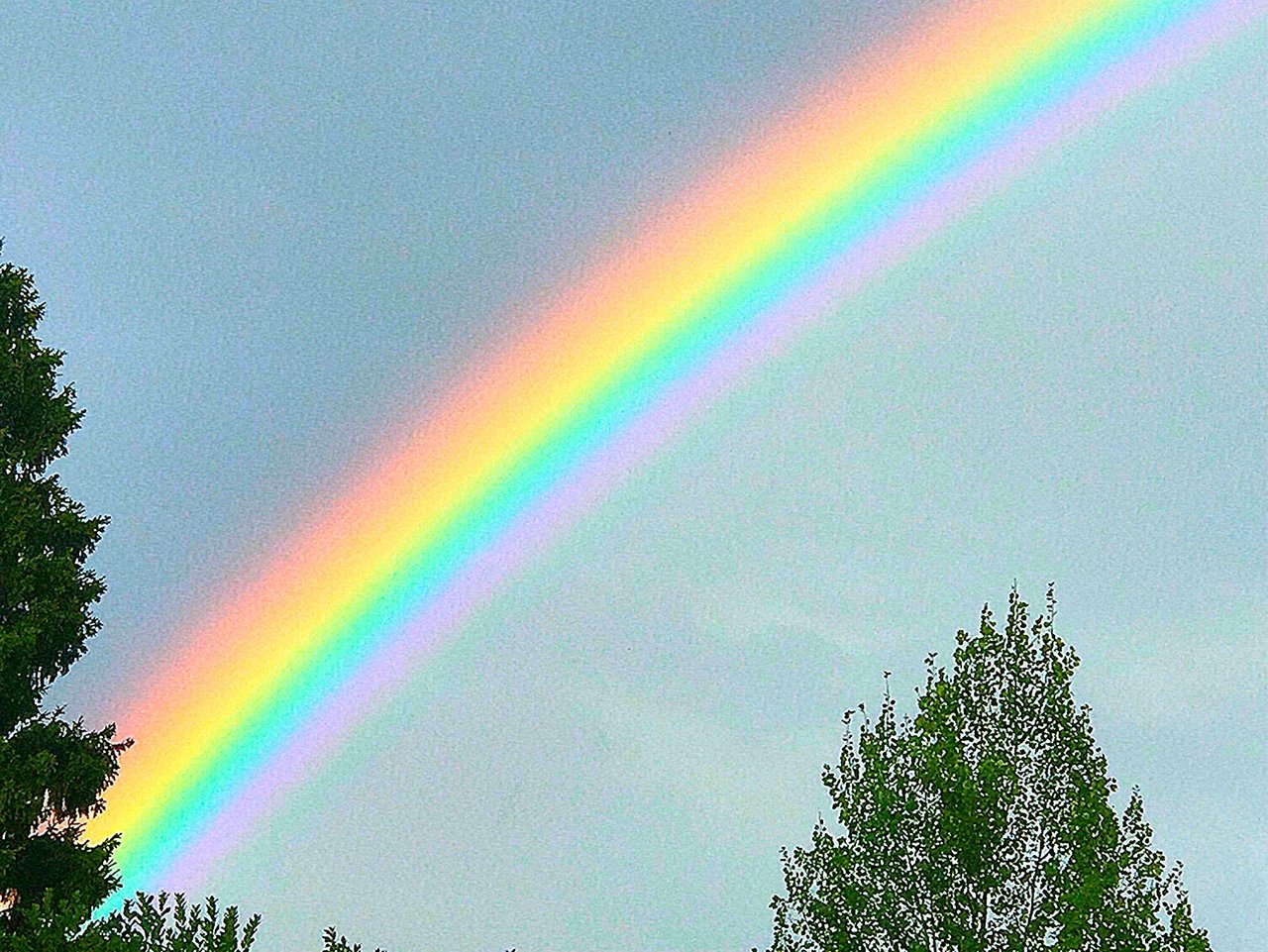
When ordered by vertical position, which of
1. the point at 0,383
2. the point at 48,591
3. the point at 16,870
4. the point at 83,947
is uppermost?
the point at 0,383

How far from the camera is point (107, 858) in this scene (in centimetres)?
1933

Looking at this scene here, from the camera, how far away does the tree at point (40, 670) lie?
1864 cm

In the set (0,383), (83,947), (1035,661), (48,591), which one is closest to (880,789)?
(1035,661)

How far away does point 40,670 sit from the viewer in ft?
65.2

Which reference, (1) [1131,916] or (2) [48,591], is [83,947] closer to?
(2) [48,591]

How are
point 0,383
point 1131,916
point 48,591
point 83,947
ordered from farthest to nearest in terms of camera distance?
point 0,383 → point 48,591 → point 1131,916 → point 83,947

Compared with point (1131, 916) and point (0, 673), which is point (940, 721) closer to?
point (1131, 916)

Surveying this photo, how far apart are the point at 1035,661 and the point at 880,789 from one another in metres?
2.77

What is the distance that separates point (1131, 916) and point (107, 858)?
1305 cm

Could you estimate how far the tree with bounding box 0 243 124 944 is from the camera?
18641mm

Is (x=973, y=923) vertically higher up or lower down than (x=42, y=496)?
lower down

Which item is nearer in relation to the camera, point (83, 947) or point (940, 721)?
point (83, 947)

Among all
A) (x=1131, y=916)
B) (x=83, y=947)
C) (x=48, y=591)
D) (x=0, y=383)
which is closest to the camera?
(x=83, y=947)

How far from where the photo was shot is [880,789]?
2003cm
